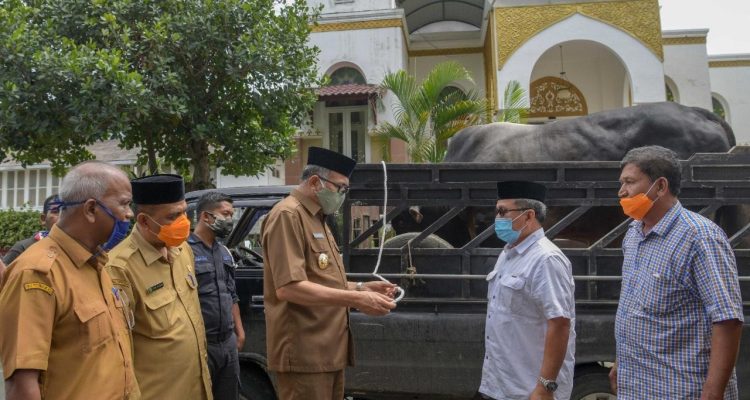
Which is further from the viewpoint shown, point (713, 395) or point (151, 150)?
point (151, 150)

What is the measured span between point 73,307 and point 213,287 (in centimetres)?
178

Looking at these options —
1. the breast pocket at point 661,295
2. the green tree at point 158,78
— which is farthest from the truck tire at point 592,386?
the green tree at point 158,78

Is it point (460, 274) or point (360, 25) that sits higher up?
point (360, 25)

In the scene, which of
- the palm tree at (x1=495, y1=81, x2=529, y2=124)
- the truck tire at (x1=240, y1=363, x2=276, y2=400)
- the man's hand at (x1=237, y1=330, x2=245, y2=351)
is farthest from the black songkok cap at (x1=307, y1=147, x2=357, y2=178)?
the palm tree at (x1=495, y1=81, x2=529, y2=124)

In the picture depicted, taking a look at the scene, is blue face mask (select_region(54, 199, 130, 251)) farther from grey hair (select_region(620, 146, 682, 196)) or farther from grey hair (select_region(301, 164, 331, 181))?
grey hair (select_region(620, 146, 682, 196))

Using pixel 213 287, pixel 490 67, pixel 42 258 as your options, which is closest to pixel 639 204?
pixel 42 258

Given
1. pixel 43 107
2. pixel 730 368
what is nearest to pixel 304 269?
pixel 730 368

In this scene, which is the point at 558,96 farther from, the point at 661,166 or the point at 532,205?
the point at 661,166

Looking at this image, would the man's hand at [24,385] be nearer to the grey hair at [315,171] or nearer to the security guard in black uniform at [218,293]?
the grey hair at [315,171]

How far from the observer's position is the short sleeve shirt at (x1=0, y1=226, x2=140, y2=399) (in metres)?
1.90

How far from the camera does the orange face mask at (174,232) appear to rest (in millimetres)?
2928

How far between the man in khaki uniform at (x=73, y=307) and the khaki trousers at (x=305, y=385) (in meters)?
0.86

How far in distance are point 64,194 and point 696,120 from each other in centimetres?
524

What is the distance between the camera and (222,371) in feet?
12.0
